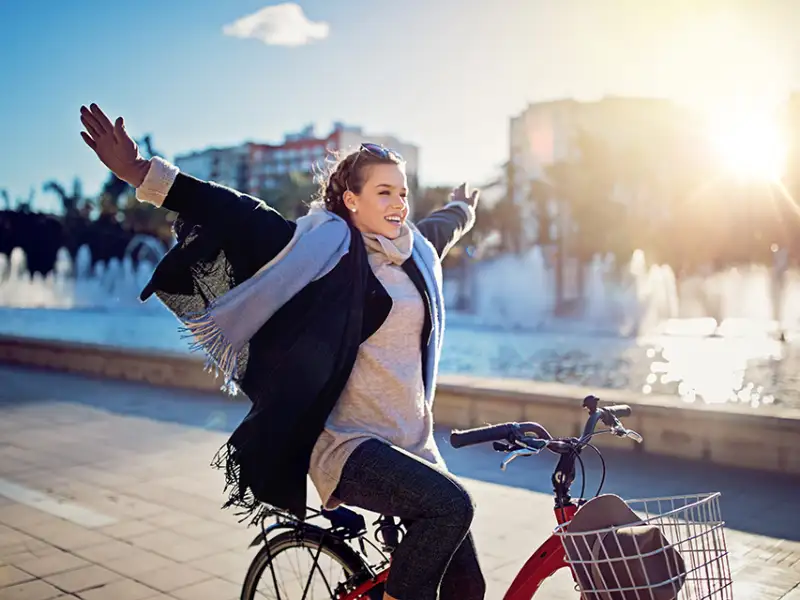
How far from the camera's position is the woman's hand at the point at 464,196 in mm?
4160

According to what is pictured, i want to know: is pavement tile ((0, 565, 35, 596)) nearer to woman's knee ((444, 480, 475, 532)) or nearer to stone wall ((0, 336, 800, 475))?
woman's knee ((444, 480, 475, 532))

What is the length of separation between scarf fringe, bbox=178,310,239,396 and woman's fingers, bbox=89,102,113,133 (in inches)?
24.4

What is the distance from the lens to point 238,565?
480 cm

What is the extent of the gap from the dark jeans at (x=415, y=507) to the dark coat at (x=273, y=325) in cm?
20

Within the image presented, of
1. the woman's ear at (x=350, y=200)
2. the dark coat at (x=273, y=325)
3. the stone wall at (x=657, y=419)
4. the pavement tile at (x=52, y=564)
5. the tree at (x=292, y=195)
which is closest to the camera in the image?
the dark coat at (x=273, y=325)

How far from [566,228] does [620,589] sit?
5676cm

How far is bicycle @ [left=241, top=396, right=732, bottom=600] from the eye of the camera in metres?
2.16

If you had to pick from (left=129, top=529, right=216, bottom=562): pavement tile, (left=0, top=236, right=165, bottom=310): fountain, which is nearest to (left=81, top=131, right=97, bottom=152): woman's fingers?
(left=129, top=529, right=216, bottom=562): pavement tile

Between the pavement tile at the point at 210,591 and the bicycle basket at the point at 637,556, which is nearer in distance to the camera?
the bicycle basket at the point at 637,556

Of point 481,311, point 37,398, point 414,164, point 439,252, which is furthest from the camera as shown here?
point 414,164

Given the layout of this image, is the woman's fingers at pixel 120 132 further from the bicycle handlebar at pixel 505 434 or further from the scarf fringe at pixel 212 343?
the bicycle handlebar at pixel 505 434

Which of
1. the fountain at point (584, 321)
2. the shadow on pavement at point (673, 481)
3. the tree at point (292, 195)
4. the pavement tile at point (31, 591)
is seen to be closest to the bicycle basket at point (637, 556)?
the pavement tile at point (31, 591)

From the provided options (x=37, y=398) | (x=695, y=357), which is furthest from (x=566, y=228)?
(x=37, y=398)

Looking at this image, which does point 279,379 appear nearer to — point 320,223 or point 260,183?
point 320,223
